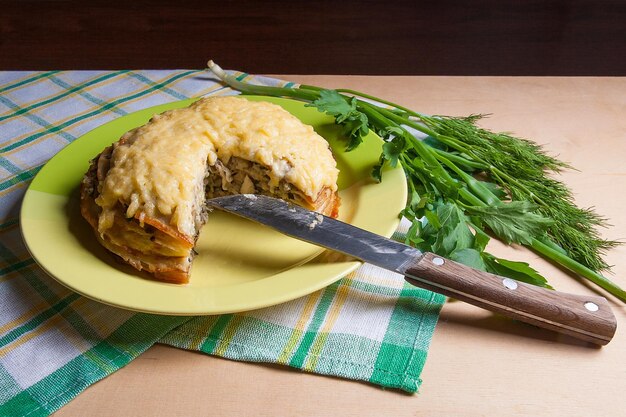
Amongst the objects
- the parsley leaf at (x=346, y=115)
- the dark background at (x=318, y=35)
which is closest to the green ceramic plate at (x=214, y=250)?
the parsley leaf at (x=346, y=115)

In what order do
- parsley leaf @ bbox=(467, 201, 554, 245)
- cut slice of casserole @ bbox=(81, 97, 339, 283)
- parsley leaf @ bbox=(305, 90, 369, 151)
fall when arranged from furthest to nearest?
parsley leaf @ bbox=(305, 90, 369, 151) < parsley leaf @ bbox=(467, 201, 554, 245) < cut slice of casserole @ bbox=(81, 97, 339, 283)

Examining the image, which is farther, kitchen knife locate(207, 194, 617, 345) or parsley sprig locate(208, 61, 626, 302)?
parsley sprig locate(208, 61, 626, 302)

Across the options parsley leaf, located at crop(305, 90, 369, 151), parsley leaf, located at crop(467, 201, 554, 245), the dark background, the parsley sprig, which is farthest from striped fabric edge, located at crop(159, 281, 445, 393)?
the dark background

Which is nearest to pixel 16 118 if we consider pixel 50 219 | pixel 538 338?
pixel 50 219

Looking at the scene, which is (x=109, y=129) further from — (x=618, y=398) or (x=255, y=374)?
(x=618, y=398)

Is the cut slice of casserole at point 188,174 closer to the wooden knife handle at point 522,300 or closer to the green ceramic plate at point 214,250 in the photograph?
the green ceramic plate at point 214,250

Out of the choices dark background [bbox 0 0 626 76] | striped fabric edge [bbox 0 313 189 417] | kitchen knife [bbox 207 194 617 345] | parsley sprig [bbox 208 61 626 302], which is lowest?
dark background [bbox 0 0 626 76]

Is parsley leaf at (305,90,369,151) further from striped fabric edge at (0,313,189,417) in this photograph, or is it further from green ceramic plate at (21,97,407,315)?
striped fabric edge at (0,313,189,417)
